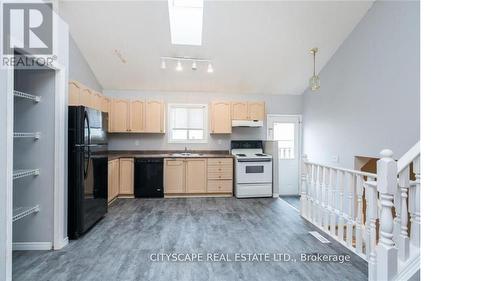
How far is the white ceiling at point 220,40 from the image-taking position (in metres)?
4.04

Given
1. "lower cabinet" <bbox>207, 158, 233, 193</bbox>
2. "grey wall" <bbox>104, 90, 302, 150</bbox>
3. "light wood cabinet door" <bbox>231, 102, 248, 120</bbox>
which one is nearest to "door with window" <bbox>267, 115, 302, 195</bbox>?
"grey wall" <bbox>104, 90, 302, 150</bbox>

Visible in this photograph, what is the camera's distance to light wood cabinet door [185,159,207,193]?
18.5ft

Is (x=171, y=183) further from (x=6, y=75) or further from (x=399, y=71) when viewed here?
(x=399, y=71)

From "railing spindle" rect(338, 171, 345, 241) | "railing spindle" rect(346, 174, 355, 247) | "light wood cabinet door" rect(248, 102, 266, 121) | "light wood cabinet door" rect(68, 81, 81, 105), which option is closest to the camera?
"railing spindle" rect(346, 174, 355, 247)

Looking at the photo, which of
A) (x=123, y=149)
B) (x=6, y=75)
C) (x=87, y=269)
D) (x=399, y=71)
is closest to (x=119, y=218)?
(x=87, y=269)

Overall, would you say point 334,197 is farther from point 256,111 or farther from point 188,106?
point 188,106

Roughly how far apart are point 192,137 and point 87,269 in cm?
402

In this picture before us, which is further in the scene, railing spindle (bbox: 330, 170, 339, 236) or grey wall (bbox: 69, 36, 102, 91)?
grey wall (bbox: 69, 36, 102, 91)

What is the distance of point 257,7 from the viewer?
4062 millimetres

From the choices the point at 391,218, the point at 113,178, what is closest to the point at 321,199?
the point at 391,218

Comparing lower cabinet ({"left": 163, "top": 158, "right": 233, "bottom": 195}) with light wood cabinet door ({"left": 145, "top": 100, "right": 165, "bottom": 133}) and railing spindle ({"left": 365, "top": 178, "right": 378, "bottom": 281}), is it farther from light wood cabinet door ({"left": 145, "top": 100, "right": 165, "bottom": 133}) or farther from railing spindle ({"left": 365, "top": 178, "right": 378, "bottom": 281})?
railing spindle ({"left": 365, "top": 178, "right": 378, "bottom": 281})

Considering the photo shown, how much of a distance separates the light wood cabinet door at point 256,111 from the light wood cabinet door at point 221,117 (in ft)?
1.49

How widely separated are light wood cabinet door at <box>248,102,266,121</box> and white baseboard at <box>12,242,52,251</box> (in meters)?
4.12

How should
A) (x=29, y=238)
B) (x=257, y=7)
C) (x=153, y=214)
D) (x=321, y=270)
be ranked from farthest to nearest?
(x=153, y=214)
(x=257, y=7)
(x=29, y=238)
(x=321, y=270)
